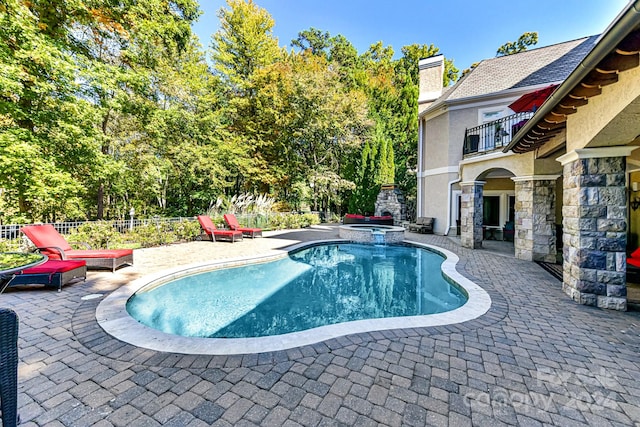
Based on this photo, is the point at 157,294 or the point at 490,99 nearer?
the point at 157,294

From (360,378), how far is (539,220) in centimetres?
746

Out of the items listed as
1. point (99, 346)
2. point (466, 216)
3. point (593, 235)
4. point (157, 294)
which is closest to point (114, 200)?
point (157, 294)

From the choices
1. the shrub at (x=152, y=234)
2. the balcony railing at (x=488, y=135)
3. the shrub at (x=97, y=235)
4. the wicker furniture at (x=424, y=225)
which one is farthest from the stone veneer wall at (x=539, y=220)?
the shrub at (x=97, y=235)

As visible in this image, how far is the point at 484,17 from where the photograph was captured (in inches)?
570

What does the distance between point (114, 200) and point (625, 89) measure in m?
20.5

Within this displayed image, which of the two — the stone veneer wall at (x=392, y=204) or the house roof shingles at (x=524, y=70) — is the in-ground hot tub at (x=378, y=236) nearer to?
the house roof shingles at (x=524, y=70)

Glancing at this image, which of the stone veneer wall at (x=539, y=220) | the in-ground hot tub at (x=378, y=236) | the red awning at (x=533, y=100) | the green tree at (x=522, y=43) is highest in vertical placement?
the green tree at (x=522, y=43)

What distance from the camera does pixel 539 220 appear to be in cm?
730

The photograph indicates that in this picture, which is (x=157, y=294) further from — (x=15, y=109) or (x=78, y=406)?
(x=15, y=109)

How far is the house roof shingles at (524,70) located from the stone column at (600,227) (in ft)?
30.1

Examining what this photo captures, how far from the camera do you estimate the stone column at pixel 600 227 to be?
406 centimetres

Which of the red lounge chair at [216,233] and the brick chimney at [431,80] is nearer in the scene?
the red lounge chair at [216,233]

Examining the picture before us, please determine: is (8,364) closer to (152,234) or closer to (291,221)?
(152,234)

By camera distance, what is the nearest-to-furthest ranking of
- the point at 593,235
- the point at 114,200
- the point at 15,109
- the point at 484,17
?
the point at 593,235 < the point at 15,109 < the point at 484,17 < the point at 114,200
